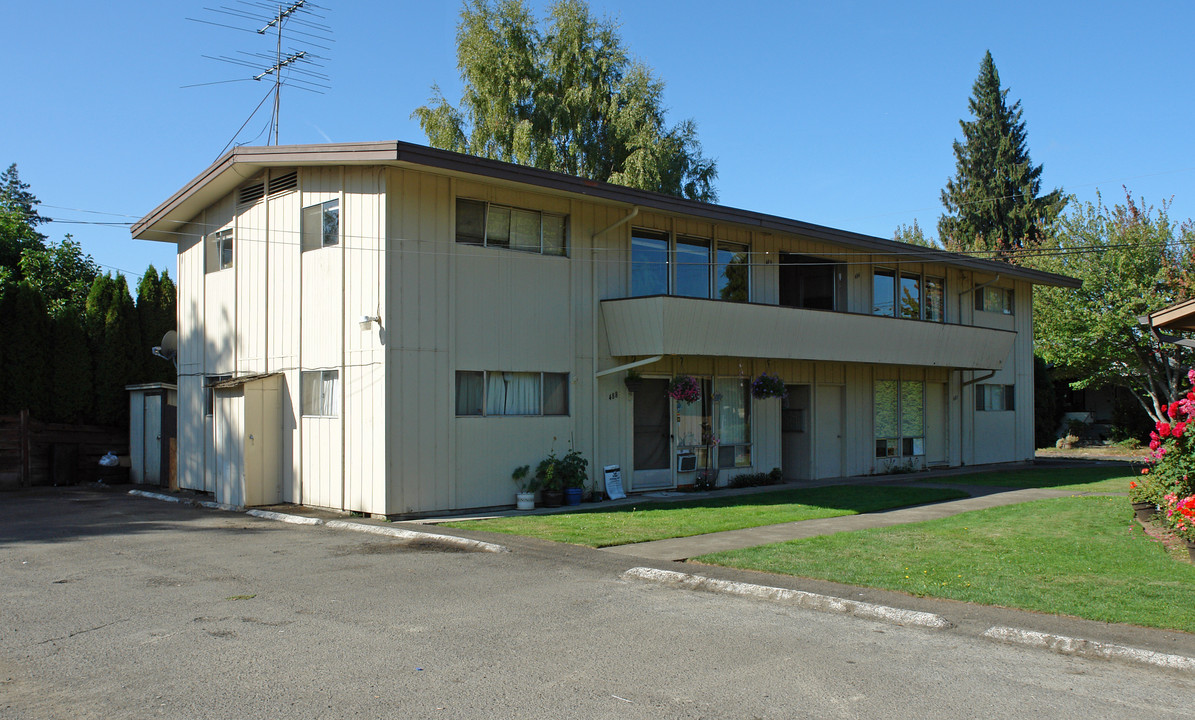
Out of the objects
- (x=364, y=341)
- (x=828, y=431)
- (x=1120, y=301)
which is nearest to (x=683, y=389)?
(x=828, y=431)

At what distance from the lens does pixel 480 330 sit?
1459cm

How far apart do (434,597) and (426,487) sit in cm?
588

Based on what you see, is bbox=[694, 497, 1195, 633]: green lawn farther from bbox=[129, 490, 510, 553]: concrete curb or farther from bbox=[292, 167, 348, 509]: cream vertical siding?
bbox=[292, 167, 348, 509]: cream vertical siding

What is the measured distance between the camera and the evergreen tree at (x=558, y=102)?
2923 cm

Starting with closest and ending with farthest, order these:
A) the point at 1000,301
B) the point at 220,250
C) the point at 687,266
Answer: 1. the point at 687,266
2. the point at 220,250
3. the point at 1000,301

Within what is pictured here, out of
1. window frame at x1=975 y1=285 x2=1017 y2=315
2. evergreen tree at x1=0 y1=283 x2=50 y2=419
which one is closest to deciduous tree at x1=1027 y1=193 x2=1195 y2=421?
window frame at x1=975 y1=285 x2=1017 y2=315

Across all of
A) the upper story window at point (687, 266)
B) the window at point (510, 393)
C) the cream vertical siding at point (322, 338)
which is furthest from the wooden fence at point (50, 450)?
the upper story window at point (687, 266)

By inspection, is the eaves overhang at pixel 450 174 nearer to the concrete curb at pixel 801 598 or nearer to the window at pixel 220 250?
the window at pixel 220 250

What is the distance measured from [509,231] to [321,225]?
3128 mm

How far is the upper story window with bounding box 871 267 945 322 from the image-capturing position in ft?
71.1

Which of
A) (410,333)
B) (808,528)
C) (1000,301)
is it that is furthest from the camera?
(1000,301)

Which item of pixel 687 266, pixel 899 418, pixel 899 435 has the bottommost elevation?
pixel 899 435

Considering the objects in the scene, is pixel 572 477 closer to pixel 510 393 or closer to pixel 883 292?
pixel 510 393

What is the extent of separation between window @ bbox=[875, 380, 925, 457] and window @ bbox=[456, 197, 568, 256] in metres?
9.89
